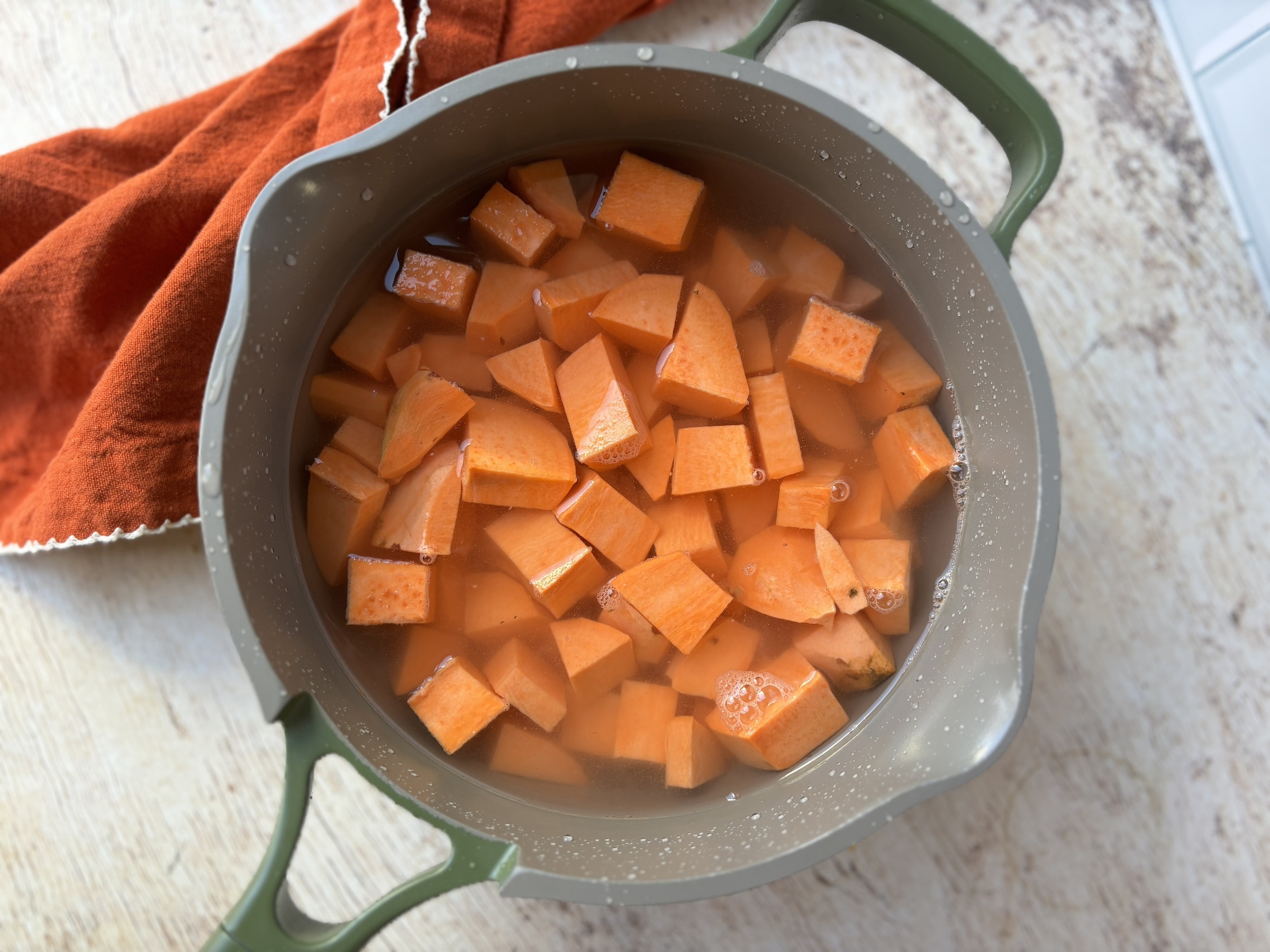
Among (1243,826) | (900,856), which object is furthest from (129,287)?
(1243,826)

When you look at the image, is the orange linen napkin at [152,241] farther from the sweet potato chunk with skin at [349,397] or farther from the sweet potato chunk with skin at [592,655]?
the sweet potato chunk with skin at [592,655]

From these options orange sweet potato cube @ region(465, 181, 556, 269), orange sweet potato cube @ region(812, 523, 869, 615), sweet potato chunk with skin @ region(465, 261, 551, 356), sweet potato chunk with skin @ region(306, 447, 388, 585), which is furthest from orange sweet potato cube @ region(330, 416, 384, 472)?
orange sweet potato cube @ region(812, 523, 869, 615)

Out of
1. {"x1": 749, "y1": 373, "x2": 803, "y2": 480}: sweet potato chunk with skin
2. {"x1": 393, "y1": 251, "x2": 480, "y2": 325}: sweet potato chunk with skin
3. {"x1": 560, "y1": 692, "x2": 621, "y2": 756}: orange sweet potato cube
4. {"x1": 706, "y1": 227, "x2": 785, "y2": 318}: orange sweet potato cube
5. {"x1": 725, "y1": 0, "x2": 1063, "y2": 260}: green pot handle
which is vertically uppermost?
{"x1": 725, "y1": 0, "x2": 1063, "y2": 260}: green pot handle

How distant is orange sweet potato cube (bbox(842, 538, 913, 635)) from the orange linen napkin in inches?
25.0

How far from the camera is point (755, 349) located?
0.91 meters

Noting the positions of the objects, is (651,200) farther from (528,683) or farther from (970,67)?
(528,683)

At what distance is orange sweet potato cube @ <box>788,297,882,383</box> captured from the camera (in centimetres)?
88

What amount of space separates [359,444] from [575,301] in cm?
26

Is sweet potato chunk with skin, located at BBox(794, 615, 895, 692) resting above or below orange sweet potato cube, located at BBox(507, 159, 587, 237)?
below

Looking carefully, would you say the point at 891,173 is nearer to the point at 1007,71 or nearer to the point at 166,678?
the point at 1007,71

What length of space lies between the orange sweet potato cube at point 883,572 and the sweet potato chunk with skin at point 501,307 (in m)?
0.41

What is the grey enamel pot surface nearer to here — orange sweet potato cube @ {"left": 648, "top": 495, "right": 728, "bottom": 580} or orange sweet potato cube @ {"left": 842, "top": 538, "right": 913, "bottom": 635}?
orange sweet potato cube @ {"left": 842, "top": 538, "right": 913, "bottom": 635}

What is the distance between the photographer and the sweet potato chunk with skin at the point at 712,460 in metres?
0.86

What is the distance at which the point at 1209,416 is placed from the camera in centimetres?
100
